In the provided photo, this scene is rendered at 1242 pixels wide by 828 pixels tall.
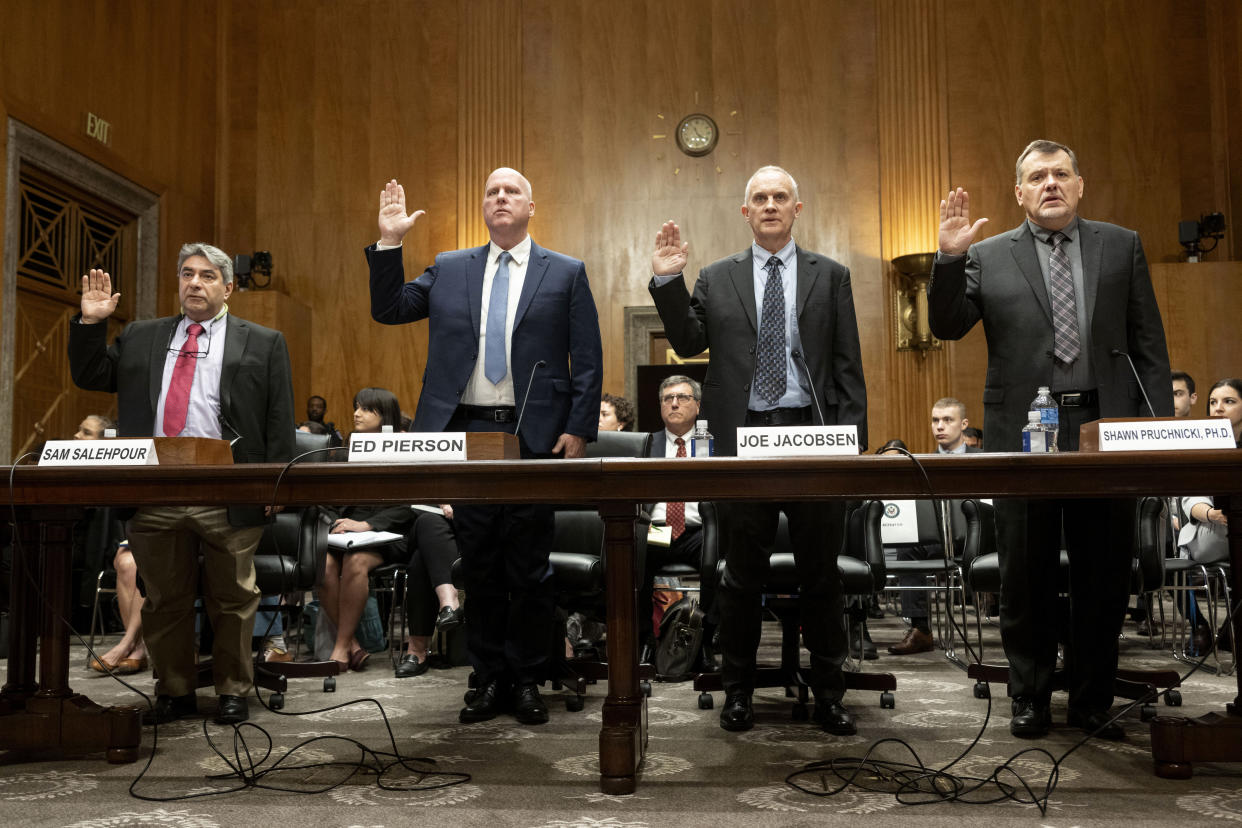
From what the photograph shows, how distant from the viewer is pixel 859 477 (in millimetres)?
2139

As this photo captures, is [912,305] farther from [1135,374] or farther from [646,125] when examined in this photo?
[1135,374]

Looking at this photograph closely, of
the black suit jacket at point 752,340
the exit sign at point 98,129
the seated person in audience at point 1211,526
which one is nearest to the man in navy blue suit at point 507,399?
the black suit jacket at point 752,340

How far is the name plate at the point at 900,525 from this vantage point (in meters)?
4.67

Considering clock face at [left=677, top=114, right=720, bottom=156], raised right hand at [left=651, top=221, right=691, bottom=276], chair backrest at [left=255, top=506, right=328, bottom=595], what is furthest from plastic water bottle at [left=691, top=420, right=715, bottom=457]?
clock face at [left=677, top=114, right=720, bottom=156]

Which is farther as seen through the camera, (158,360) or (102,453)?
(158,360)

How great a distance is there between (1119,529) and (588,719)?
4.86ft

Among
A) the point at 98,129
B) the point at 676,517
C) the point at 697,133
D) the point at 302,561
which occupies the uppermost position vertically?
the point at 697,133

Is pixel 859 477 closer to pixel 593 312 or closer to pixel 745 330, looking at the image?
pixel 745 330

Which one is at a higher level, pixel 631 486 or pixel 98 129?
pixel 98 129

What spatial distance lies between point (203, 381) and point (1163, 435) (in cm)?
251

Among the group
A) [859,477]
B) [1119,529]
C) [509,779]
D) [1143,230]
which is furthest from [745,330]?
[1143,230]

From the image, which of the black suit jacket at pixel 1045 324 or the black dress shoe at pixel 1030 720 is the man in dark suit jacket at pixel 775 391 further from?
the black dress shoe at pixel 1030 720

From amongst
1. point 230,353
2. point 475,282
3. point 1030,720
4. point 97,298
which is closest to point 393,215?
point 475,282

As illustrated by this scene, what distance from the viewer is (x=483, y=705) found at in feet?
9.61
